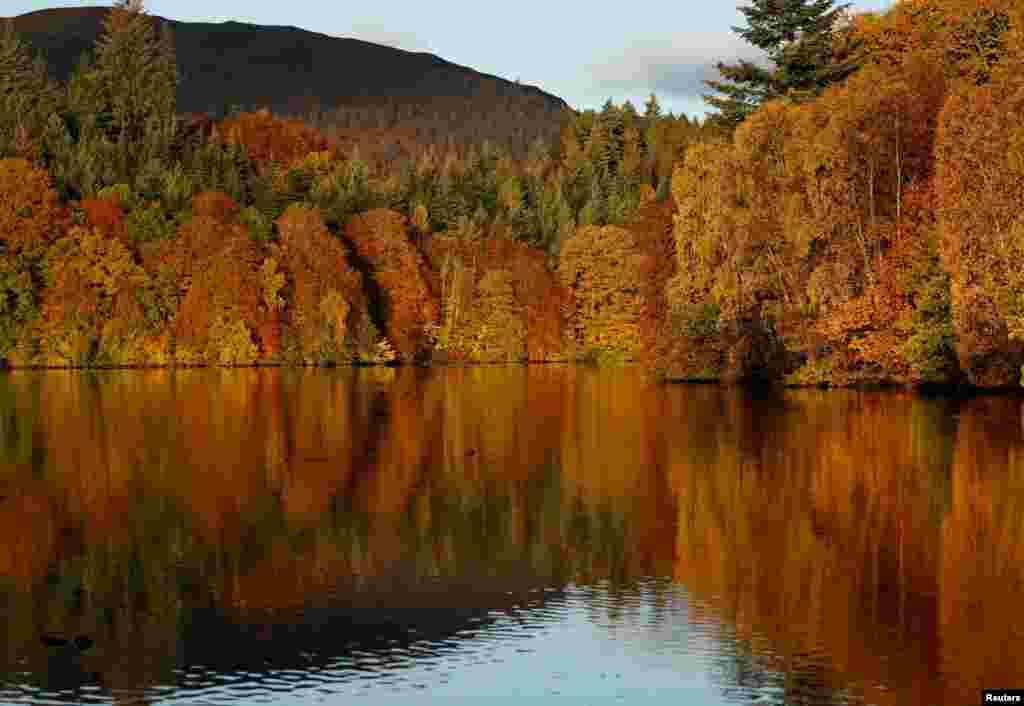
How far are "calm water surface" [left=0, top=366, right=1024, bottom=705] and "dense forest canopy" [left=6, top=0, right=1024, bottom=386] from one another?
16212 millimetres

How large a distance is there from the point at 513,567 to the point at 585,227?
95930 millimetres

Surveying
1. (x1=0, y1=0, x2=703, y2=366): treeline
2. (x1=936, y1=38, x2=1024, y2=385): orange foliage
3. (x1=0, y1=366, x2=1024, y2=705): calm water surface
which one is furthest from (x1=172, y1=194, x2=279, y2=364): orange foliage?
(x1=0, y1=366, x2=1024, y2=705): calm water surface

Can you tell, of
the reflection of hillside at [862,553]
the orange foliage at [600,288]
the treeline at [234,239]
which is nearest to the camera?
the reflection of hillside at [862,553]

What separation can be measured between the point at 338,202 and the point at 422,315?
14743 mm

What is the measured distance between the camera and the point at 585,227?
110 metres

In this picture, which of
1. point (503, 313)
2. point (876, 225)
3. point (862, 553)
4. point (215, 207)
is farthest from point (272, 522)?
point (503, 313)

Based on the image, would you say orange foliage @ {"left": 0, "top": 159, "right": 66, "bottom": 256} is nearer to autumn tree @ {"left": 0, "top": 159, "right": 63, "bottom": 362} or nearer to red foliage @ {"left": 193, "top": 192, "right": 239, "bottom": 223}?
autumn tree @ {"left": 0, "top": 159, "right": 63, "bottom": 362}

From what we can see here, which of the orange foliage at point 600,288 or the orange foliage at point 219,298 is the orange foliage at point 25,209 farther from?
the orange foliage at point 600,288

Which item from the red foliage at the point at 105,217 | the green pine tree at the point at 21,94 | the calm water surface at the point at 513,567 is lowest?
the calm water surface at the point at 513,567

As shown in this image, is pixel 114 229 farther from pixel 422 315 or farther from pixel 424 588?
pixel 424 588

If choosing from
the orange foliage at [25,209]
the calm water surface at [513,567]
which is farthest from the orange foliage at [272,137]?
the calm water surface at [513,567]

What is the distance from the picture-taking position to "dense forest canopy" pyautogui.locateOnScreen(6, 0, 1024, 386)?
48.2 m

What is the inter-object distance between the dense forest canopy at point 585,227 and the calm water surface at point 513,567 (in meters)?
16.2

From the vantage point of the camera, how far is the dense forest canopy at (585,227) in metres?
48.2
